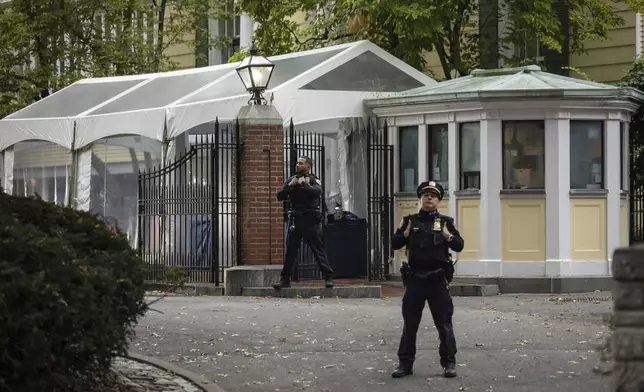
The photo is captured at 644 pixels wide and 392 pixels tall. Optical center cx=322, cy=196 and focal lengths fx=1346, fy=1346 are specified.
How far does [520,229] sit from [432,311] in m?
10.4

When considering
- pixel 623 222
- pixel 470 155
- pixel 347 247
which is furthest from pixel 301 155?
pixel 623 222

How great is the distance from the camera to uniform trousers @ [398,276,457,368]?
35.7 feet

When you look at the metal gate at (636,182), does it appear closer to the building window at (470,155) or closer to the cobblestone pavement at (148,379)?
the building window at (470,155)

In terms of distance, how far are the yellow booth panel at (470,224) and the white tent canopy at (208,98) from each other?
9.04 ft

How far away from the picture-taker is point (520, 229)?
21.0 metres

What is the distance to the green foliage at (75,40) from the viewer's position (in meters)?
32.0

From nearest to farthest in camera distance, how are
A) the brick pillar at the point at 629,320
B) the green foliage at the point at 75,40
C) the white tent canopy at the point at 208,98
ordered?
1. the brick pillar at the point at 629,320
2. the white tent canopy at the point at 208,98
3. the green foliage at the point at 75,40

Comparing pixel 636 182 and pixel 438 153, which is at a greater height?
pixel 438 153

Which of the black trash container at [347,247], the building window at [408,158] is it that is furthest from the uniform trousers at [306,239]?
the building window at [408,158]

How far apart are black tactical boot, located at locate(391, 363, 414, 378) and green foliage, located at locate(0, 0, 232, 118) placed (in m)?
22.1

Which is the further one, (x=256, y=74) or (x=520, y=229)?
(x=520, y=229)

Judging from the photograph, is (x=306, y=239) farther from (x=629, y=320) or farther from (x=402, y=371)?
(x=629, y=320)

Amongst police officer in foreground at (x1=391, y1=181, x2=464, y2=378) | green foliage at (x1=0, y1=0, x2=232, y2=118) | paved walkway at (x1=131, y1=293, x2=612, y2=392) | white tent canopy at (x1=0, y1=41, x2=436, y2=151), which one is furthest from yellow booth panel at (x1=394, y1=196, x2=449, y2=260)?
green foliage at (x1=0, y1=0, x2=232, y2=118)

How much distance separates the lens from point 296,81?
22.5 meters
